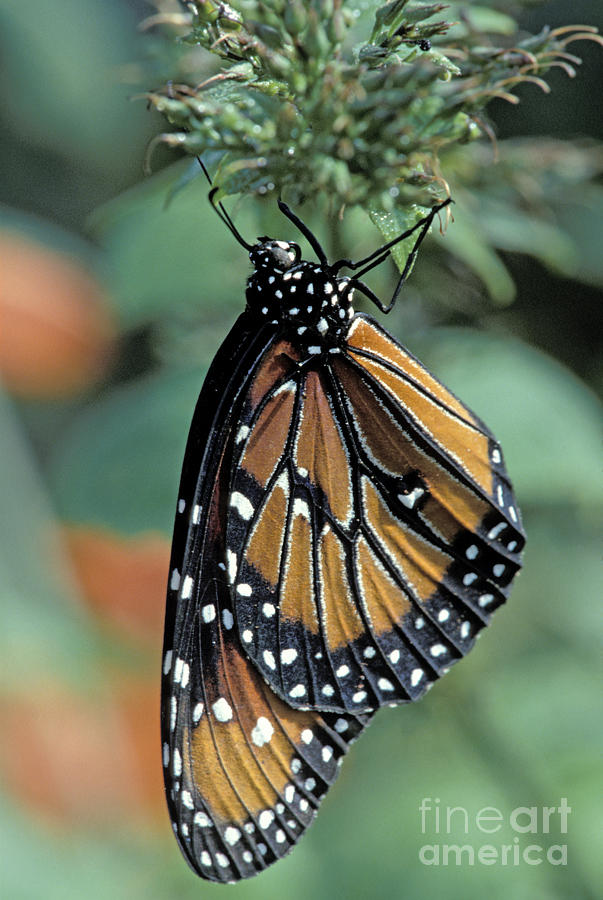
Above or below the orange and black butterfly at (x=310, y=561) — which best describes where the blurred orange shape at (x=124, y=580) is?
below

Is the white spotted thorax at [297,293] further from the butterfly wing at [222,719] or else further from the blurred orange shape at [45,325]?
the blurred orange shape at [45,325]

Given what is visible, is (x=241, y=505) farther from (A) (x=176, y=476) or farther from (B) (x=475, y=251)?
(B) (x=475, y=251)

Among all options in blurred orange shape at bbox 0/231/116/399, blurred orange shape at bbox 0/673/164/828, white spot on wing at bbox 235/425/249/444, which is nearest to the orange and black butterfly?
white spot on wing at bbox 235/425/249/444

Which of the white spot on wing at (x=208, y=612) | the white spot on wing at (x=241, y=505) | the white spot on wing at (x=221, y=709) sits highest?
the white spot on wing at (x=241, y=505)

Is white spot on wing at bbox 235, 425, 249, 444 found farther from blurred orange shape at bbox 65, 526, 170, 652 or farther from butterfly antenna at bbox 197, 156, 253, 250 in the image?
blurred orange shape at bbox 65, 526, 170, 652

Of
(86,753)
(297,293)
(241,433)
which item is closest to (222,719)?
(241,433)

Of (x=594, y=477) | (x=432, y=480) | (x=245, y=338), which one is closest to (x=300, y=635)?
(x=432, y=480)

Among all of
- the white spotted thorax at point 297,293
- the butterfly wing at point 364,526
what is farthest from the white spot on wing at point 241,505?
the white spotted thorax at point 297,293

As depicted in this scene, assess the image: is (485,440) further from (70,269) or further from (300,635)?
(70,269)
